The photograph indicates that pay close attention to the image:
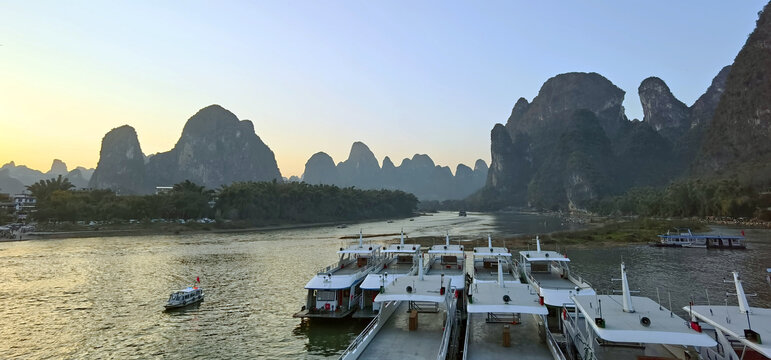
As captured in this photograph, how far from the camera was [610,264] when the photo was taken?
4547cm

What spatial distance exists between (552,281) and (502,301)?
9989 mm

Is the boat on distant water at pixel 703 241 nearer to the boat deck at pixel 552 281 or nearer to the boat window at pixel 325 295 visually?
the boat deck at pixel 552 281

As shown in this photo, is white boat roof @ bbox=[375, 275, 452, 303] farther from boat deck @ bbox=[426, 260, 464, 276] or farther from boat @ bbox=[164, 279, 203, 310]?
boat @ bbox=[164, 279, 203, 310]

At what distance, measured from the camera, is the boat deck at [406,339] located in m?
14.3

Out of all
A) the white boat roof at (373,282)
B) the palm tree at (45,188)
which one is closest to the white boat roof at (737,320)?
the white boat roof at (373,282)

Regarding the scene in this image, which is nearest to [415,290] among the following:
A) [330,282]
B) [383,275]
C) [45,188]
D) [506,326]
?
[506,326]

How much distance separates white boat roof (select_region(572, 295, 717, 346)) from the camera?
1063cm

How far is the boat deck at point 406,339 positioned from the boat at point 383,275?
8.97 feet

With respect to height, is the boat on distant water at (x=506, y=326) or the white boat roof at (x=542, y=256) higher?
the white boat roof at (x=542, y=256)

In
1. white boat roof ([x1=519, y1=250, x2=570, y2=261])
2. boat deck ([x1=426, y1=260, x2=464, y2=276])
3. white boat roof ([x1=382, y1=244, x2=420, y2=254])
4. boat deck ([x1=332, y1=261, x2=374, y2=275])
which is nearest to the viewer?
white boat roof ([x1=519, y1=250, x2=570, y2=261])

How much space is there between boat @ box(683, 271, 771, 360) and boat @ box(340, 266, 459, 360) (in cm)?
838

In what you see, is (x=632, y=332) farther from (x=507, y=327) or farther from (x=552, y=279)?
(x=552, y=279)

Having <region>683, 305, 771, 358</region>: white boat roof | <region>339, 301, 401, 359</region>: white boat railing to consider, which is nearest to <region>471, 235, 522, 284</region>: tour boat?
<region>339, 301, 401, 359</region>: white boat railing

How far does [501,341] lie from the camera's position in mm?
14695
